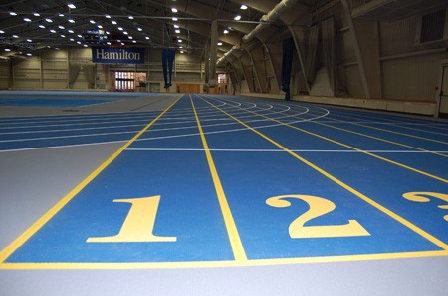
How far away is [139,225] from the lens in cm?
324

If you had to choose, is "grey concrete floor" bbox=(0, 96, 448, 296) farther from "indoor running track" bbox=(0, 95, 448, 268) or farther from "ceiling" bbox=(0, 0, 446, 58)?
"ceiling" bbox=(0, 0, 446, 58)

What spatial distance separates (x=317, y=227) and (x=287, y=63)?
3416 centimetres

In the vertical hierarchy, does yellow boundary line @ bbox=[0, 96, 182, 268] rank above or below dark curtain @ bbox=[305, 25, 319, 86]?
below

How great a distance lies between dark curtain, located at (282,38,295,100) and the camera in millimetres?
34906

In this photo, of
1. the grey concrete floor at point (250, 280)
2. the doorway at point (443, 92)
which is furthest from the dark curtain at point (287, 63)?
the grey concrete floor at point (250, 280)

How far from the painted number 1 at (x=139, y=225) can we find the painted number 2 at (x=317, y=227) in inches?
45.5

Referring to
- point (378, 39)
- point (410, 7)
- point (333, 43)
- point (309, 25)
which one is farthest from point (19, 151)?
point (309, 25)

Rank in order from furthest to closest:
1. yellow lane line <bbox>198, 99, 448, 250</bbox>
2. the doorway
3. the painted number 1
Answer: the doorway
yellow lane line <bbox>198, 99, 448, 250</bbox>
the painted number 1

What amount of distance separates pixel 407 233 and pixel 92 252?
2739mm

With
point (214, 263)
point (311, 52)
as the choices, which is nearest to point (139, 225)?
point (214, 263)

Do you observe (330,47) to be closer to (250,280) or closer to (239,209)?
(239,209)

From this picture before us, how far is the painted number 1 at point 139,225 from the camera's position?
2.93m

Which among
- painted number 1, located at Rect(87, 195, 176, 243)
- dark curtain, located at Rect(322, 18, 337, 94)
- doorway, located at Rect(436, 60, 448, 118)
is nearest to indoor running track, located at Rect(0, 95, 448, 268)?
painted number 1, located at Rect(87, 195, 176, 243)

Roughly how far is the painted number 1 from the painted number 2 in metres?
1.16
